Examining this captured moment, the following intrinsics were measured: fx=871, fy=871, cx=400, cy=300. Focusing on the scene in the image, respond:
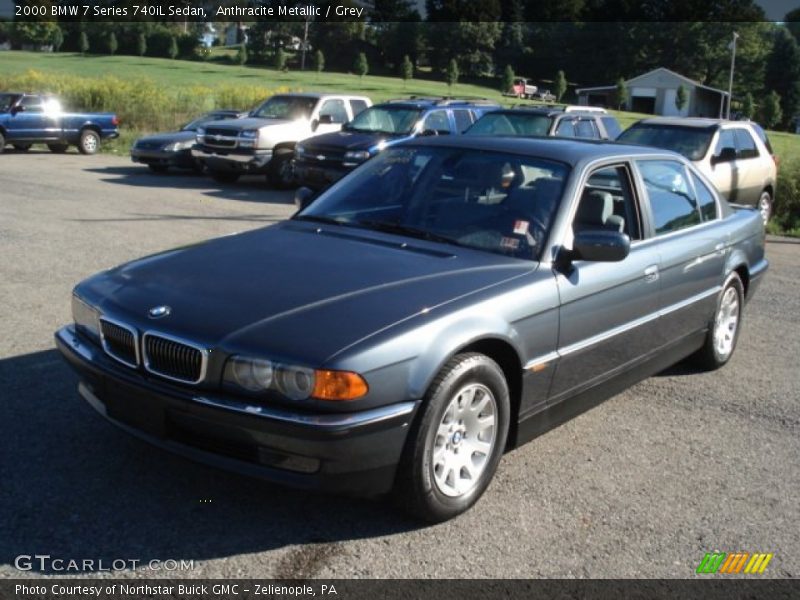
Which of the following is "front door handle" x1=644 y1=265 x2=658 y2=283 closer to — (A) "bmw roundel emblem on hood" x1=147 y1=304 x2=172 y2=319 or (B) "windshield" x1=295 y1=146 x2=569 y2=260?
(B) "windshield" x1=295 y1=146 x2=569 y2=260

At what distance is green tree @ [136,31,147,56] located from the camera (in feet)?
216

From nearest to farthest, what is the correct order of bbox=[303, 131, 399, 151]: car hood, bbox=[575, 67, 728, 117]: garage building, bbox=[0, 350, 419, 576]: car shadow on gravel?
bbox=[0, 350, 419, 576]: car shadow on gravel
bbox=[303, 131, 399, 151]: car hood
bbox=[575, 67, 728, 117]: garage building

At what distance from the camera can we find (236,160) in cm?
1692

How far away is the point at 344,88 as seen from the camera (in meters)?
56.9

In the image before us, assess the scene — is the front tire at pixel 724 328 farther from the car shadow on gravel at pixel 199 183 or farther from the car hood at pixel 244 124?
the car hood at pixel 244 124

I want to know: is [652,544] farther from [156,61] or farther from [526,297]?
[156,61]

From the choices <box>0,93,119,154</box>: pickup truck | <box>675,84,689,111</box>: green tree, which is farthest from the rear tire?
<box>675,84,689,111</box>: green tree

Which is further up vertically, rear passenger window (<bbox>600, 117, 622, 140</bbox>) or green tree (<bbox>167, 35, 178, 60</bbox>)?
green tree (<bbox>167, 35, 178, 60</bbox>)

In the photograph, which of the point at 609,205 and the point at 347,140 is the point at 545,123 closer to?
the point at 347,140

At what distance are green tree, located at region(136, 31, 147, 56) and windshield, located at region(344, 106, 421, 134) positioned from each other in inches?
2150

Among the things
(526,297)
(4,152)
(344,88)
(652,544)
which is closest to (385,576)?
(652,544)

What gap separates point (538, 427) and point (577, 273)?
2.60ft

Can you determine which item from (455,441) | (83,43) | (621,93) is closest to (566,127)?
(455,441)

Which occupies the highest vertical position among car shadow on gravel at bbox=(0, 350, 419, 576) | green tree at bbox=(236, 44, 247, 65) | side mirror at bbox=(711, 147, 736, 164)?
green tree at bbox=(236, 44, 247, 65)
